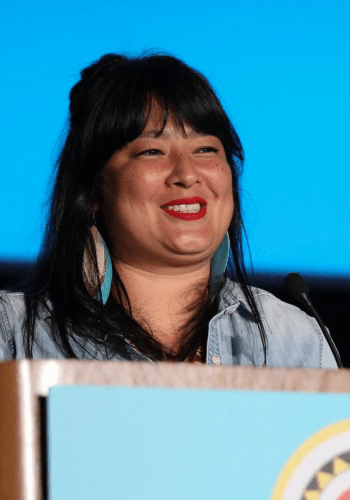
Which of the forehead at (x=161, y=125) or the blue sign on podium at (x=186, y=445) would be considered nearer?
the blue sign on podium at (x=186, y=445)

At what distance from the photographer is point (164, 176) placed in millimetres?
1454

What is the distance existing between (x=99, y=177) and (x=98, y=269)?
0.52ft

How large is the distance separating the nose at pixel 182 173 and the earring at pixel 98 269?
168mm

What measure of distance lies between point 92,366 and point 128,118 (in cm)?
86

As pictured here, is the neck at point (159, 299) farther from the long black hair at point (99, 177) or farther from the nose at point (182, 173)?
the nose at point (182, 173)

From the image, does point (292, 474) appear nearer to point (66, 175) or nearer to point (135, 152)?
point (135, 152)

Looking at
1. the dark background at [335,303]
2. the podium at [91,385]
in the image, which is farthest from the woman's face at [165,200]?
the podium at [91,385]

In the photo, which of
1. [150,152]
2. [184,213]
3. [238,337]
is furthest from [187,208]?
[238,337]

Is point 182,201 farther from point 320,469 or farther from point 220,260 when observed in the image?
point 320,469

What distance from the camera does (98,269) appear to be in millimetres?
1495

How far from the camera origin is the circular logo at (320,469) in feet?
2.21

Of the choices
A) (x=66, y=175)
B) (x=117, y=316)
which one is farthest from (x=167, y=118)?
(x=117, y=316)

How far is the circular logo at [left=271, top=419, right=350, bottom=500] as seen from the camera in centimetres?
67

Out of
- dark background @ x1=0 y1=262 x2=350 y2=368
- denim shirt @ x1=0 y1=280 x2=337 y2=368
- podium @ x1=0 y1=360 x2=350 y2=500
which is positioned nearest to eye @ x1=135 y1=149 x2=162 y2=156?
denim shirt @ x1=0 y1=280 x2=337 y2=368
